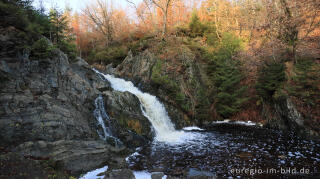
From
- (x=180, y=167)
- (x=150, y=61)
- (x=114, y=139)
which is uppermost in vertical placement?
(x=150, y=61)

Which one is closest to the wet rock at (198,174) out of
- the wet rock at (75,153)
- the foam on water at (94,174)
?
the wet rock at (75,153)

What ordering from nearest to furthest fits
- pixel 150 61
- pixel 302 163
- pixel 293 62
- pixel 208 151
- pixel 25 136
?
pixel 25 136 → pixel 302 163 → pixel 208 151 → pixel 293 62 → pixel 150 61

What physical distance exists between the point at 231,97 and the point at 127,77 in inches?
380

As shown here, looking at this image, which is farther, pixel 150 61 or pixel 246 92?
pixel 150 61

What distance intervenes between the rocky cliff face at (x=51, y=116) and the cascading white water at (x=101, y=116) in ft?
0.73

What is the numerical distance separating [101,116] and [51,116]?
2459mm

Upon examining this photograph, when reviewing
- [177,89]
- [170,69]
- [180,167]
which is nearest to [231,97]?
[177,89]

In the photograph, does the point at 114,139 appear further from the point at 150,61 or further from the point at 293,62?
the point at 293,62

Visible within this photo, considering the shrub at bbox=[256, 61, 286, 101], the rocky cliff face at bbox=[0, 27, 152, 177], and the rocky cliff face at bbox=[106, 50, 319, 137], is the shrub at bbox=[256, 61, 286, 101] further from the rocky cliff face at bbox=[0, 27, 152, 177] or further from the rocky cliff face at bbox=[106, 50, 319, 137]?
the rocky cliff face at bbox=[0, 27, 152, 177]

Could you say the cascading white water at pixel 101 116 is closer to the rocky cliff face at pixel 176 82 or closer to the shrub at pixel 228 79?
the rocky cliff face at pixel 176 82

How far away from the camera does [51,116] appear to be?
21.6 feet

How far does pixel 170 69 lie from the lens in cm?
1488

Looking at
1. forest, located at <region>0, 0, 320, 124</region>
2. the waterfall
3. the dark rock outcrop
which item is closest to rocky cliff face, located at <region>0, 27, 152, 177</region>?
forest, located at <region>0, 0, 320, 124</region>

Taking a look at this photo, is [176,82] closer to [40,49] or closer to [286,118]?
[286,118]
